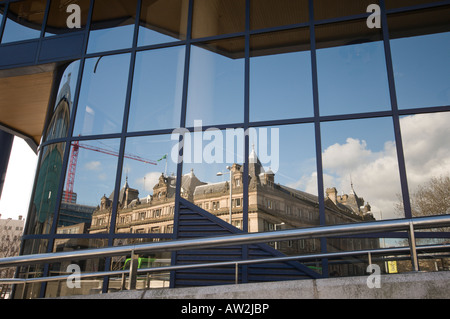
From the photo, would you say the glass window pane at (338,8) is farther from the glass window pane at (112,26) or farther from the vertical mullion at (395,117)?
the glass window pane at (112,26)

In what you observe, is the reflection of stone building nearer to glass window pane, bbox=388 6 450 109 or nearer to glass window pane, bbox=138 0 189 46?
glass window pane, bbox=388 6 450 109

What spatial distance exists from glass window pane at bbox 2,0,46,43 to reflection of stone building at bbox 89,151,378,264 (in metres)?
5.85

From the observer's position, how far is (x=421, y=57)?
7.31m

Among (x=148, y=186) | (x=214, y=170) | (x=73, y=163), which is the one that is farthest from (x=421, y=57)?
(x=73, y=163)

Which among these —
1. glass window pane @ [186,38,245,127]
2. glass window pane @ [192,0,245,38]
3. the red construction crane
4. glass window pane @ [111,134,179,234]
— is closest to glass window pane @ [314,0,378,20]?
glass window pane @ [192,0,245,38]

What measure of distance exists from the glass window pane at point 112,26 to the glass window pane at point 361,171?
5.59 m

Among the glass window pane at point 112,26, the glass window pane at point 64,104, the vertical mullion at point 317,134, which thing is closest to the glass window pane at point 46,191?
the glass window pane at point 64,104

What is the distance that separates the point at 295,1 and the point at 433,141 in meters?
4.31

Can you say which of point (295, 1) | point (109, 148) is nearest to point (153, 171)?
point (109, 148)

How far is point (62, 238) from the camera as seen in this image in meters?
7.89

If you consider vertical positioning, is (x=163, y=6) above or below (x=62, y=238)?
above

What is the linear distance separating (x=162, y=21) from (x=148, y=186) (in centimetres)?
421

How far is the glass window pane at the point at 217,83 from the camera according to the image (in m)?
7.99
